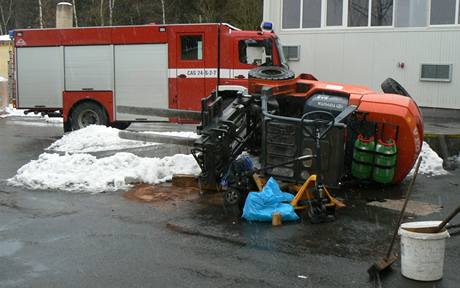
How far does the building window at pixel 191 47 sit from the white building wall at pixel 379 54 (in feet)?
22.4

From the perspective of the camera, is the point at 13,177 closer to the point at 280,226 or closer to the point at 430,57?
the point at 280,226

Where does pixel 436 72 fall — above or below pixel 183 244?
above

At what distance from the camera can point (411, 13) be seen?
62.8 feet

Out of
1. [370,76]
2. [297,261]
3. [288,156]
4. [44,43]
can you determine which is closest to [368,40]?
[370,76]

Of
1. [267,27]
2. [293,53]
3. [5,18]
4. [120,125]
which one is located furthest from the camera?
[5,18]

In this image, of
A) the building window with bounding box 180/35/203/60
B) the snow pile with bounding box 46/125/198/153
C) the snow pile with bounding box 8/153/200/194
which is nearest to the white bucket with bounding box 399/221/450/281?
the snow pile with bounding box 8/153/200/194

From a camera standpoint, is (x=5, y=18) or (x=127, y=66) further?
(x=5, y=18)

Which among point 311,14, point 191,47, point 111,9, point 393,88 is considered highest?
point 111,9

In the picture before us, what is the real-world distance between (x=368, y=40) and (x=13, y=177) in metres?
13.6

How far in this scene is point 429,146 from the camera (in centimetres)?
1248

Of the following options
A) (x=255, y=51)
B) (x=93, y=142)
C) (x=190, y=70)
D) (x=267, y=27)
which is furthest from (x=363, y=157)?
(x=190, y=70)

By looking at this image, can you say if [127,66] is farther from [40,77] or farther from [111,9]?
[111,9]

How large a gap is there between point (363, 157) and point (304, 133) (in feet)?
4.73

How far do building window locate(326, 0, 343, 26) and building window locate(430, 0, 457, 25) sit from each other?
311 cm
